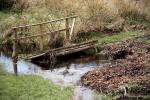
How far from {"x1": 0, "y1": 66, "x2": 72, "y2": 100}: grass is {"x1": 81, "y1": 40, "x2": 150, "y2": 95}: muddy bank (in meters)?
1.14

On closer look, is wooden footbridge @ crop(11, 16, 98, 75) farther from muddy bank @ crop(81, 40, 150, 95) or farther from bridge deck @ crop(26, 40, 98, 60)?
muddy bank @ crop(81, 40, 150, 95)

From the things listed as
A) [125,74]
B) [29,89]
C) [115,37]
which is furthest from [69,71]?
[115,37]

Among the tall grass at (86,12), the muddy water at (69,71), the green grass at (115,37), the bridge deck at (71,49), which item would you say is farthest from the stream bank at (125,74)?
the tall grass at (86,12)

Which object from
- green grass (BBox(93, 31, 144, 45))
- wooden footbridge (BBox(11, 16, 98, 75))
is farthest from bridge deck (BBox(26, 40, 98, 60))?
green grass (BBox(93, 31, 144, 45))

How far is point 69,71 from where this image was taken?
1703 centimetres

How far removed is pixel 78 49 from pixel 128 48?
2.11 meters

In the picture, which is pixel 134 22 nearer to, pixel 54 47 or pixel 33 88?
pixel 54 47

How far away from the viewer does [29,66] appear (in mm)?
17875

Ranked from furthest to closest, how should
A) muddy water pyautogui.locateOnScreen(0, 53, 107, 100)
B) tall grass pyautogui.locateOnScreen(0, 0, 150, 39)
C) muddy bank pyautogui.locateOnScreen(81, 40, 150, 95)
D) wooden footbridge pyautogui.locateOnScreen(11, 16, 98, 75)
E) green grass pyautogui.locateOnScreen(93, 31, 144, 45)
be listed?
1. tall grass pyautogui.locateOnScreen(0, 0, 150, 39)
2. green grass pyautogui.locateOnScreen(93, 31, 144, 45)
3. wooden footbridge pyautogui.locateOnScreen(11, 16, 98, 75)
4. muddy water pyautogui.locateOnScreen(0, 53, 107, 100)
5. muddy bank pyautogui.locateOnScreen(81, 40, 150, 95)

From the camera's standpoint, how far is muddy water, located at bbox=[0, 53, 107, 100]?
46.4 ft

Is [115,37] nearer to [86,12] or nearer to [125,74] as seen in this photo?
[86,12]

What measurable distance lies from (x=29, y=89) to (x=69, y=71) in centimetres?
310

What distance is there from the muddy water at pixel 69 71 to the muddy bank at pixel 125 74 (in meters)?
0.38

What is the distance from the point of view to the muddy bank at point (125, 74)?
44.5ft
